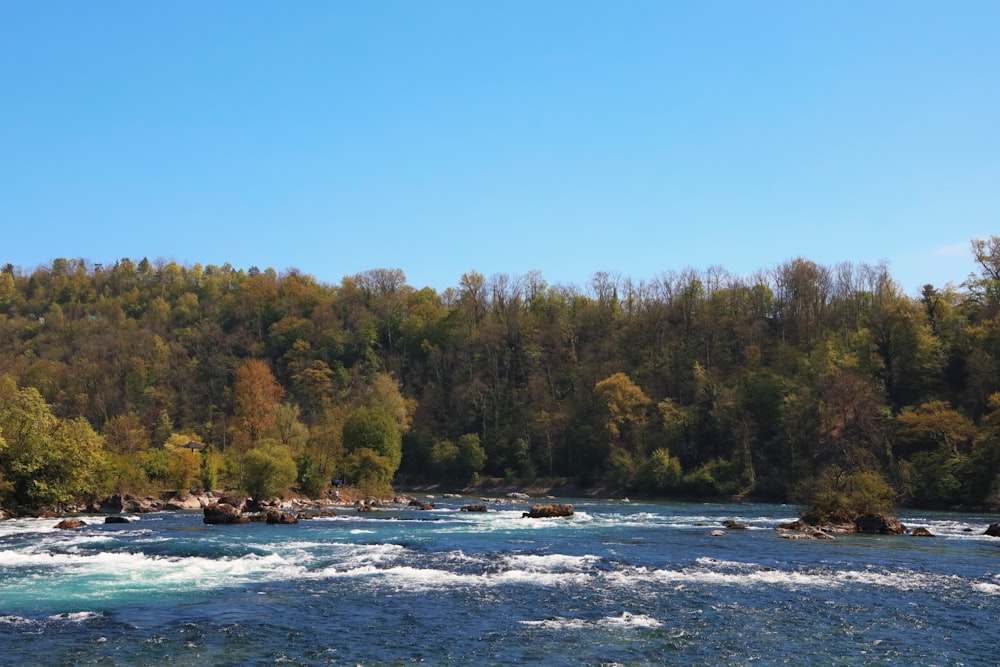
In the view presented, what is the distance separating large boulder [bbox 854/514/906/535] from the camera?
1811 inches

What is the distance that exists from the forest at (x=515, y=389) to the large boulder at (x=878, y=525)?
2.17 m

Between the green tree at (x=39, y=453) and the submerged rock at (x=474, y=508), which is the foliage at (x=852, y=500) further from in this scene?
the green tree at (x=39, y=453)

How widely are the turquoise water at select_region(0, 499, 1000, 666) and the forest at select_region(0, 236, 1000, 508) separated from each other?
16545 mm

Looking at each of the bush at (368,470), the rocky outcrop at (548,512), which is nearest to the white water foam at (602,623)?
the rocky outcrop at (548,512)

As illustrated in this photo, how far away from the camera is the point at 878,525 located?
1825 inches

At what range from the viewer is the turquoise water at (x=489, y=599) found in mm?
19125

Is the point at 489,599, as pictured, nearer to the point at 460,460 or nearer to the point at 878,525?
the point at 878,525

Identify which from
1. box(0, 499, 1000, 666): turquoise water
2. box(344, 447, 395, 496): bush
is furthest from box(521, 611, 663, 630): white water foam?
box(344, 447, 395, 496): bush

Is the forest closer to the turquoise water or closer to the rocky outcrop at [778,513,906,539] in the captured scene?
the rocky outcrop at [778,513,906,539]

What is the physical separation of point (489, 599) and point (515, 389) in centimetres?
10660

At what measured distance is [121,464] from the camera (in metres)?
66.9

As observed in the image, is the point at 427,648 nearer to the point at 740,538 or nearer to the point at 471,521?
the point at 740,538

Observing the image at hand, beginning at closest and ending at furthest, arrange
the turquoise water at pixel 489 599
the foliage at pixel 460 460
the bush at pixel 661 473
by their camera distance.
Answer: the turquoise water at pixel 489 599 < the bush at pixel 661 473 < the foliage at pixel 460 460

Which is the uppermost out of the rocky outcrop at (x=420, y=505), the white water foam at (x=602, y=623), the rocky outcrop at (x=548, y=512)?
the white water foam at (x=602, y=623)
